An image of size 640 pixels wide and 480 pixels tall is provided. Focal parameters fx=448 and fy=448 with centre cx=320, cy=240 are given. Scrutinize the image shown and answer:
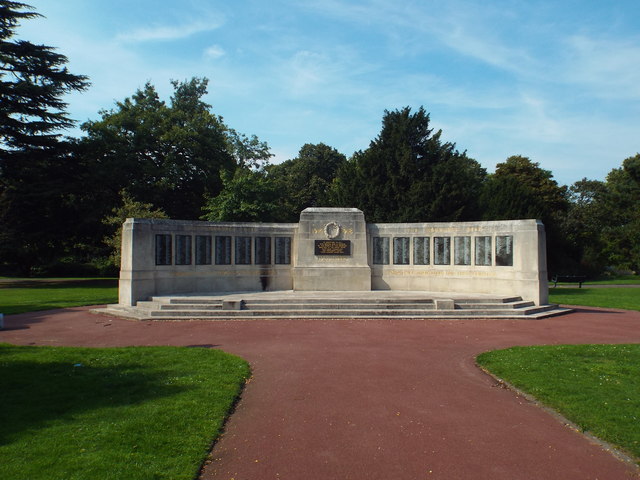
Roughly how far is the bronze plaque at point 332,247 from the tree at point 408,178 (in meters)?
10.3

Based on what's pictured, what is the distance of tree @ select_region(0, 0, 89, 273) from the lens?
34156 mm

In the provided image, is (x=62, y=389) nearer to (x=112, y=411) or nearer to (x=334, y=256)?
(x=112, y=411)

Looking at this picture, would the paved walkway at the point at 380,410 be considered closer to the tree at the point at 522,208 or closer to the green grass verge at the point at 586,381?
the green grass verge at the point at 586,381

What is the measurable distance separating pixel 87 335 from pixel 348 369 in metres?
9.04

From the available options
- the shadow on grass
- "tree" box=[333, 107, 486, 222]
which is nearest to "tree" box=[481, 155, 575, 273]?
"tree" box=[333, 107, 486, 222]

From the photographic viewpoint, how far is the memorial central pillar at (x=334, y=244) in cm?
2259

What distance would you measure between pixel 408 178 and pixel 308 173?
93.6 feet

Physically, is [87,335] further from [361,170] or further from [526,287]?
[361,170]

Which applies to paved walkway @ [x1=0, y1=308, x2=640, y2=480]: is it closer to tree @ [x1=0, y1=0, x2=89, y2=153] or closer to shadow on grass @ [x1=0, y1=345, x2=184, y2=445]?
shadow on grass @ [x1=0, y1=345, x2=184, y2=445]

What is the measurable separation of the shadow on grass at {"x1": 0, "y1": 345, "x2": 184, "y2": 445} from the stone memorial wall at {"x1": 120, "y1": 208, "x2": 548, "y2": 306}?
34.1 feet

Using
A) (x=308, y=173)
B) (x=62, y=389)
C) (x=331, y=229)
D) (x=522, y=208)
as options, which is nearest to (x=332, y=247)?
(x=331, y=229)

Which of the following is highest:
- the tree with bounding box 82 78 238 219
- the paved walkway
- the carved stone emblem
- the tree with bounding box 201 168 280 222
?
the tree with bounding box 82 78 238 219

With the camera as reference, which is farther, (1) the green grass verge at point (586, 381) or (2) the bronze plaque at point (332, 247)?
(2) the bronze plaque at point (332, 247)

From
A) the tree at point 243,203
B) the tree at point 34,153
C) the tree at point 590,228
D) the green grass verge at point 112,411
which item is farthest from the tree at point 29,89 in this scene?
the tree at point 590,228
